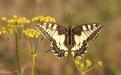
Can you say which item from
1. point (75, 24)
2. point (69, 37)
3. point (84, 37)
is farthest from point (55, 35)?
point (75, 24)

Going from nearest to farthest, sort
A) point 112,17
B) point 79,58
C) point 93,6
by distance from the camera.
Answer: point 79,58 → point 112,17 → point 93,6

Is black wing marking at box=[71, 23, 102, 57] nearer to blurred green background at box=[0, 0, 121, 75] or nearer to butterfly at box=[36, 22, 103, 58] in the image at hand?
butterfly at box=[36, 22, 103, 58]

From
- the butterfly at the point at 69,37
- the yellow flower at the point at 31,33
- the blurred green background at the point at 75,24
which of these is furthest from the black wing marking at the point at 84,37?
the blurred green background at the point at 75,24

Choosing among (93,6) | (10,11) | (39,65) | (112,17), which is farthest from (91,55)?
(10,11)

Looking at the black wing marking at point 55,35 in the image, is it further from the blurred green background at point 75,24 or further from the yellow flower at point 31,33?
the blurred green background at point 75,24

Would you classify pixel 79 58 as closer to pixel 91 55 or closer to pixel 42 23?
pixel 42 23

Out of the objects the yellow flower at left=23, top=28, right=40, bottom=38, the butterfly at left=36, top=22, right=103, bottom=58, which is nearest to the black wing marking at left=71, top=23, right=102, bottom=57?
the butterfly at left=36, top=22, right=103, bottom=58
